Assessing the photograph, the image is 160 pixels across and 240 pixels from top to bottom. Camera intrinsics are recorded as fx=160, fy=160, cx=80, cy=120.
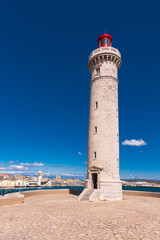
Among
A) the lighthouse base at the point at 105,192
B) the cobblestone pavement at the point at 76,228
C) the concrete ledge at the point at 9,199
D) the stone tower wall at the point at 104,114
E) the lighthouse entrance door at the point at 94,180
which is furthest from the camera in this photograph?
the lighthouse entrance door at the point at 94,180

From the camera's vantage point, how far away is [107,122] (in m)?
23.4

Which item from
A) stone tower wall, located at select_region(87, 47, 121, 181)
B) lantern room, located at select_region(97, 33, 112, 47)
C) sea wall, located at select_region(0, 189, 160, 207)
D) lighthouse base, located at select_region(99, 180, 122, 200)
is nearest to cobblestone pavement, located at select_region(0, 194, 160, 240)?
sea wall, located at select_region(0, 189, 160, 207)

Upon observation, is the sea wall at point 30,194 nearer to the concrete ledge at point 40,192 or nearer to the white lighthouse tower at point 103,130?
the concrete ledge at point 40,192

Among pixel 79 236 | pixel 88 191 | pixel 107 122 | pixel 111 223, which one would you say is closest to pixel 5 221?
pixel 79 236

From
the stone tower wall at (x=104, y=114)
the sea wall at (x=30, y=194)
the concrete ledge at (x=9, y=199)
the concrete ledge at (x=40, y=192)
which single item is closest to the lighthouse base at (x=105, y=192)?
the stone tower wall at (x=104, y=114)

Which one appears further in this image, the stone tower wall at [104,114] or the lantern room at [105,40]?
the lantern room at [105,40]

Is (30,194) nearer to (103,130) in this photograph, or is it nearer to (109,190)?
(109,190)

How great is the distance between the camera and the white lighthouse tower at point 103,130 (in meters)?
21.1

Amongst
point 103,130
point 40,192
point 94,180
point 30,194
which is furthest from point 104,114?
point 30,194

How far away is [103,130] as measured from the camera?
23141 millimetres

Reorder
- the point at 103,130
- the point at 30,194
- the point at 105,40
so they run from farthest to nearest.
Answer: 1. the point at 105,40
2. the point at 103,130
3. the point at 30,194

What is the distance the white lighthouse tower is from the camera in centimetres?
2109

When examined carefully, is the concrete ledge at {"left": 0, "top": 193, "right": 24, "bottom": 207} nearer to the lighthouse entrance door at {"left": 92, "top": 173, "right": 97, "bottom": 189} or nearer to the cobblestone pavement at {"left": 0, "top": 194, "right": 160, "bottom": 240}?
the cobblestone pavement at {"left": 0, "top": 194, "right": 160, "bottom": 240}

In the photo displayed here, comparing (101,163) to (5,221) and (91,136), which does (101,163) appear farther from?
(5,221)
